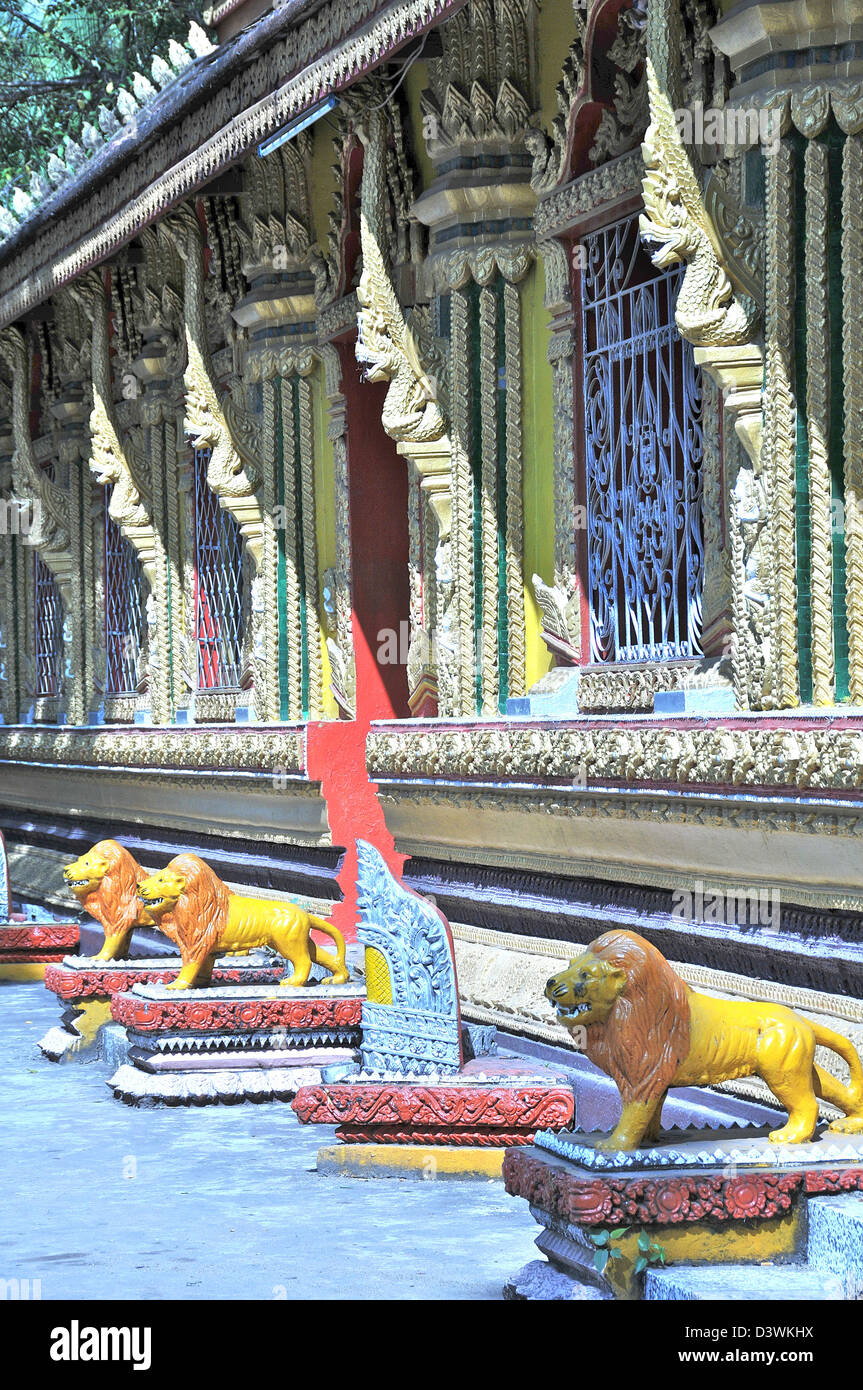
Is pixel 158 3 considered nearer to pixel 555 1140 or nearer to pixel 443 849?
pixel 443 849

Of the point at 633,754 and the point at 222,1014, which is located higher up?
the point at 633,754

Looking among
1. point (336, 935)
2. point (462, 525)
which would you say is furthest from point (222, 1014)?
point (462, 525)

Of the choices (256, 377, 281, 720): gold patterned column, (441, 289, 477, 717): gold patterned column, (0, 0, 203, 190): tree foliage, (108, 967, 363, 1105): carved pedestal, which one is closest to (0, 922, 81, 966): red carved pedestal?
(256, 377, 281, 720): gold patterned column

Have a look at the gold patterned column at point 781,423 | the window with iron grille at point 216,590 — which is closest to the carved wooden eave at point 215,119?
the window with iron grille at point 216,590

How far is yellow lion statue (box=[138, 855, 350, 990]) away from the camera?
8.06m

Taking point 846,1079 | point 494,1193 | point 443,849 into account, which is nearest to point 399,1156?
point 494,1193

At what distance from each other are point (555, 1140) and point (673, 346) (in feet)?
10.0

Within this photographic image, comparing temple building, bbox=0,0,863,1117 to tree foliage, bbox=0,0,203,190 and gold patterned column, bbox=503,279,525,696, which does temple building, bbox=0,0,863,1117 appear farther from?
tree foliage, bbox=0,0,203,190

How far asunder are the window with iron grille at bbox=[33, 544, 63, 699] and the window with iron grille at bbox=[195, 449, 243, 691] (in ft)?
14.0

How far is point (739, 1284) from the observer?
4414mm

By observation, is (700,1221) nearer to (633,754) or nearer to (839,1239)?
(839,1239)

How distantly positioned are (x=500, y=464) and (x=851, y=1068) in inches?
149

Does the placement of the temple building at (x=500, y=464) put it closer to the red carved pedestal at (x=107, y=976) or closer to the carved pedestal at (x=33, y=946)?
the carved pedestal at (x=33, y=946)

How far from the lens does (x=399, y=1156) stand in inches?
250
